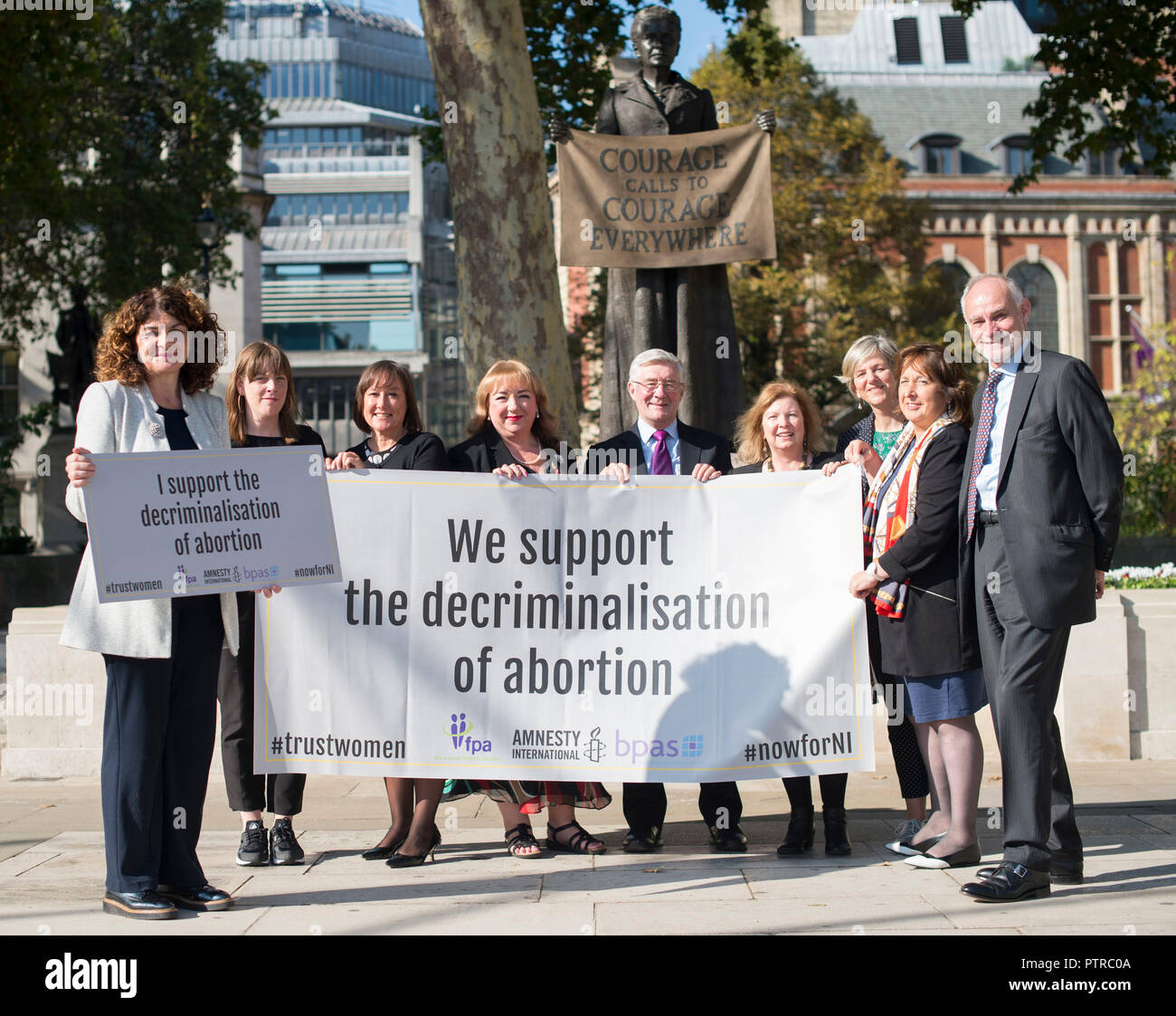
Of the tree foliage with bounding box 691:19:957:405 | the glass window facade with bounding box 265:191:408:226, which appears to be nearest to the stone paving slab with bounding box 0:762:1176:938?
the tree foliage with bounding box 691:19:957:405

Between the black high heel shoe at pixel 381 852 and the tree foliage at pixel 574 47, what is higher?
the tree foliage at pixel 574 47

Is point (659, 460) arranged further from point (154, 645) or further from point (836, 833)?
point (154, 645)

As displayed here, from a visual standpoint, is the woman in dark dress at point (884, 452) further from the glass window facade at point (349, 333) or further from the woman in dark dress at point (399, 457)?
the glass window facade at point (349, 333)

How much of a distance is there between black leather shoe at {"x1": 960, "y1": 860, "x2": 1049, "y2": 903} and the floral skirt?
1690 mm

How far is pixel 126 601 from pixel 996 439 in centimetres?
333

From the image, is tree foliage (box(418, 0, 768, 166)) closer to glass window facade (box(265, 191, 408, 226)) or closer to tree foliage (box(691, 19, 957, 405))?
tree foliage (box(691, 19, 957, 405))

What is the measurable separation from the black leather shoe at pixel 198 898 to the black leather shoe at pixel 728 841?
6.85 feet

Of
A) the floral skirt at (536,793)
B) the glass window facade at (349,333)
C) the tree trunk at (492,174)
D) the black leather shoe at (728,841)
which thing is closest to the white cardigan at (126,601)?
the floral skirt at (536,793)

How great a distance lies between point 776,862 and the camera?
5.66m

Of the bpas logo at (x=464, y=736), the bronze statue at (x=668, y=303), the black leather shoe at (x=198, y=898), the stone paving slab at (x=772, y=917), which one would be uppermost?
the bronze statue at (x=668, y=303)

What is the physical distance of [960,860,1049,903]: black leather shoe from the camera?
4902mm

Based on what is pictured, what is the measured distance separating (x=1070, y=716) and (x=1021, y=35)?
216 feet

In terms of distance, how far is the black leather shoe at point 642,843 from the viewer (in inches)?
233

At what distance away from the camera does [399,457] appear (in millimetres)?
5984
